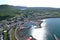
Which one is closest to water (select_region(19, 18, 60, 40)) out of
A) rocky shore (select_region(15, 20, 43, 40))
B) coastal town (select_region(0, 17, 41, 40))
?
rocky shore (select_region(15, 20, 43, 40))

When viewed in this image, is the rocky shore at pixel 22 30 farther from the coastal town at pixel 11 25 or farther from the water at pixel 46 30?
the water at pixel 46 30

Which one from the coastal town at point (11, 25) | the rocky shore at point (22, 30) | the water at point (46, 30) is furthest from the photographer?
the coastal town at point (11, 25)

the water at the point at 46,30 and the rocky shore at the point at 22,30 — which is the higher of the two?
the rocky shore at the point at 22,30

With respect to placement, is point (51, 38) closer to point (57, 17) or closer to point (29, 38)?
point (29, 38)

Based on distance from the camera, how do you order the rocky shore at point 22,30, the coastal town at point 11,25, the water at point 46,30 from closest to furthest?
the rocky shore at point 22,30, the water at point 46,30, the coastal town at point 11,25

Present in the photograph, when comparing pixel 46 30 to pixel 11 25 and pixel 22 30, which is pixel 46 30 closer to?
pixel 22 30

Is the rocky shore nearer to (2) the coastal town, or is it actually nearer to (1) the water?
(2) the coastal town

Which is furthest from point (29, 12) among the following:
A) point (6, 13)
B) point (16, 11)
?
point (6, 13)

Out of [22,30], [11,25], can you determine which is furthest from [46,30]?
[11,25]

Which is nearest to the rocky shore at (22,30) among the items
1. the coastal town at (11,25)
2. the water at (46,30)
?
the coastal town at (11,25)
